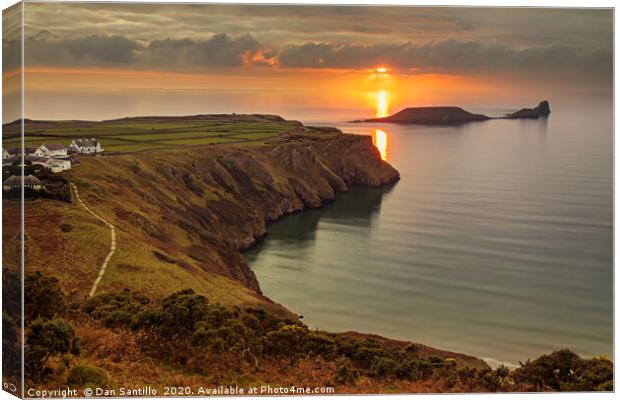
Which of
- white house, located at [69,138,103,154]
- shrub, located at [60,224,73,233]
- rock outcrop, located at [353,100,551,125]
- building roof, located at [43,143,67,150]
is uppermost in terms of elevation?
rock outcrop, located at [353,100,551,125]

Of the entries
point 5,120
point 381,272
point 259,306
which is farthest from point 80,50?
point 381,272

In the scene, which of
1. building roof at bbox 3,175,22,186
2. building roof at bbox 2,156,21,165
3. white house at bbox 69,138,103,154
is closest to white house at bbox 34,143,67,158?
white house at bbox 69,138,103,154

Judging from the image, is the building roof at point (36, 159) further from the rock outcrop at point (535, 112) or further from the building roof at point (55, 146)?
the rock outcrop at point (535, 112)


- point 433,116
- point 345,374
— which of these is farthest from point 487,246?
point 345,374

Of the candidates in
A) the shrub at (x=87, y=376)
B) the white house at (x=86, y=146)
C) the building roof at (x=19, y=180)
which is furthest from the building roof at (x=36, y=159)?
the shrub at (x=87, y=376)

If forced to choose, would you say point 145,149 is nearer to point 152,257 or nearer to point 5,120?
point 152,257

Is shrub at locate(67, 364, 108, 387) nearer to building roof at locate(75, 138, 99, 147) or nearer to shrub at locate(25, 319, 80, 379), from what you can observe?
shrub at locate(25, 319, 80, 379)

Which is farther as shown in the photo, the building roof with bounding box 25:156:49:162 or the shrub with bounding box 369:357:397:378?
the building roof with bounding box 25:156:49:162
